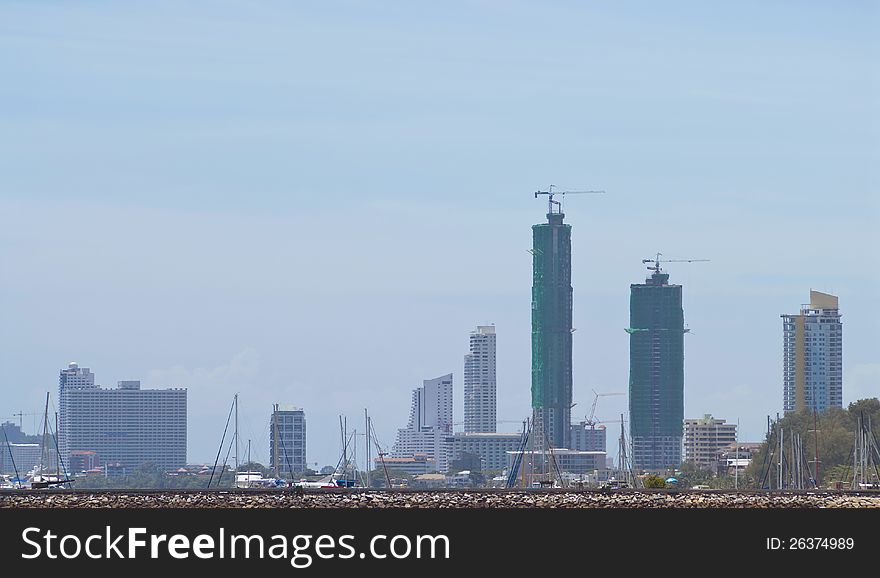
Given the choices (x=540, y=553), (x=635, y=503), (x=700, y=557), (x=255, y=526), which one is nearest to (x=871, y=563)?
(x=700, y=557)

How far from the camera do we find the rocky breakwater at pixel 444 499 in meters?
58.4

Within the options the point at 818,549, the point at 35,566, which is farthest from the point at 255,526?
the point at 818,549

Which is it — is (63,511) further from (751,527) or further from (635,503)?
(635,503)

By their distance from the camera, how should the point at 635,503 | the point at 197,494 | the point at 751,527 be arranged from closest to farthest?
1. the point at 751,527
2. the point at 635,503
3. the point at 197,494

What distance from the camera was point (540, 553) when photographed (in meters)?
42.2

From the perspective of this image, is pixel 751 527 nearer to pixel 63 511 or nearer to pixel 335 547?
pixel 335 547

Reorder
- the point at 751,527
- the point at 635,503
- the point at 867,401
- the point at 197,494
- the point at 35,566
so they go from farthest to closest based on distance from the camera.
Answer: the point at 867,401
the point at 197,494
the point at 635,503
the point at 751,527
the point at 35,566

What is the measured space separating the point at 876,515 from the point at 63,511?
1876cm

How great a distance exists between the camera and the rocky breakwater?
2301 inches

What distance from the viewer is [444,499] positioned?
195 ft

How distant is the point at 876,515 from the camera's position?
43.9 m

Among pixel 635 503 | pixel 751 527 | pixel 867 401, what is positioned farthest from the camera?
pixel 867 401

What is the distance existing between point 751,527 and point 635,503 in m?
17.0

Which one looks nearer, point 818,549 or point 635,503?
point 818,549
